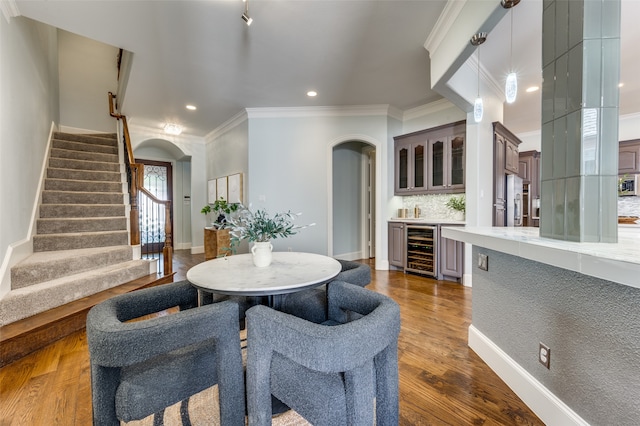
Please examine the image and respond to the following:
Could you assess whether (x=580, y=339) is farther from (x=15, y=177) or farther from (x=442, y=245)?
(x=15, y=177)

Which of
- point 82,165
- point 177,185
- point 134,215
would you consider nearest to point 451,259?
point 134,215

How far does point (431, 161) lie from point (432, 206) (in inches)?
30.5

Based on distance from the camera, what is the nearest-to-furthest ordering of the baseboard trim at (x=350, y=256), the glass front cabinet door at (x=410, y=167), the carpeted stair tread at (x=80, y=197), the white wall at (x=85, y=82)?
1. the carpeted stair tread at (x=80, y=197)
2. the glass front cabinet door at (x=410, y=167)
3. the white wall at (x=85, y=82)
4. the baseboard trim at (x=350, y=256)

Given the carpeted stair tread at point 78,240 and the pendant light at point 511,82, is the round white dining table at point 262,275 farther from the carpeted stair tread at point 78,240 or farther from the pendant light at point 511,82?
the carpeted stair tread at point 78,240

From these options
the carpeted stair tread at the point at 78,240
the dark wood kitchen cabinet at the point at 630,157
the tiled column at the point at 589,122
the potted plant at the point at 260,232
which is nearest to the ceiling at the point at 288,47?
the dark wood kitchen cabinet at the point at 630,157

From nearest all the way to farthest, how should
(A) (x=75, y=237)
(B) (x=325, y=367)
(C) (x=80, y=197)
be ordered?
1. (B) (x=325, y=367)
2. (A) (x=75, y=237)
3. (C) (x=80, y=197)

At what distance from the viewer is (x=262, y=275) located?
1.41 m

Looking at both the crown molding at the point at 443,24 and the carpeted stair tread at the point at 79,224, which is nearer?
the crown molding at the point at 443,24

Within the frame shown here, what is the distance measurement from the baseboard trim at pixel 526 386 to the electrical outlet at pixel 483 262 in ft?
1.64

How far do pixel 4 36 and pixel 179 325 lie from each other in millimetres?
3219

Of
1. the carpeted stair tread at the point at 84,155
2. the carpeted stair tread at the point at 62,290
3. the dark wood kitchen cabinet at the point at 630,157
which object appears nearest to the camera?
the carpeted stair tread at the point at 62,290

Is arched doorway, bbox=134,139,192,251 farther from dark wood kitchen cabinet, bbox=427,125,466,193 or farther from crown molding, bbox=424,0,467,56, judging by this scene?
crown molding, bbox=424,0,467,56

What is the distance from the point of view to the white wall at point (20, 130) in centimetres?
226

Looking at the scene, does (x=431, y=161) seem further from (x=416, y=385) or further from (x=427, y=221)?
(x=416, y=385)
